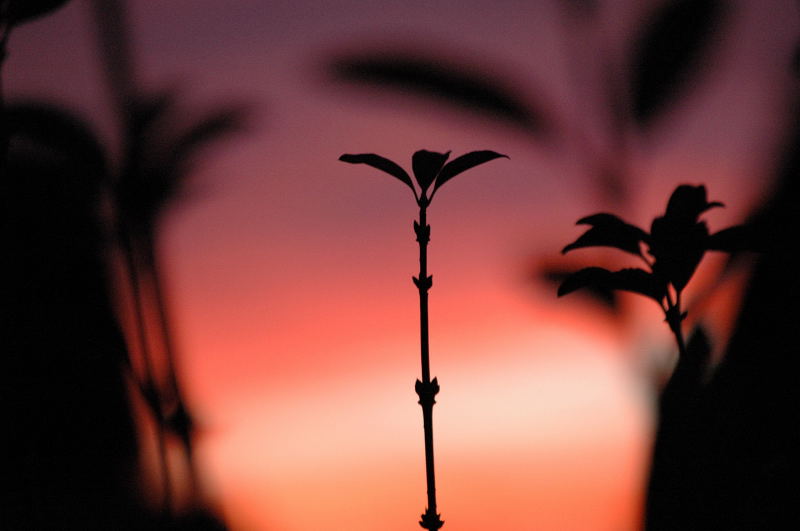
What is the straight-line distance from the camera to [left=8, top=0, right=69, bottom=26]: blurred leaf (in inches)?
68.9

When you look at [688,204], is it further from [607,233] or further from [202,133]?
[202,133]

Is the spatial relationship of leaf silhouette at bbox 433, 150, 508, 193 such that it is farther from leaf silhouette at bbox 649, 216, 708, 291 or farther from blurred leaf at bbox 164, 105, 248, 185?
blurred leaf at bbox 164, 105, 248, 185

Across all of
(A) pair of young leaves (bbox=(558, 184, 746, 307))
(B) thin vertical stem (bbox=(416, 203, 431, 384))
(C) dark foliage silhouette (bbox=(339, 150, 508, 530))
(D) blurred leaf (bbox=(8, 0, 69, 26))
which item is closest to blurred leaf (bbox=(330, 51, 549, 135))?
(A) pair of young leaves (bbox=(558, 184, 746, 307))

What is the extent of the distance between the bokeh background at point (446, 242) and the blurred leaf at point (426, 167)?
0.79 meters

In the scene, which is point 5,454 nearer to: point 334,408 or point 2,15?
point 334,408


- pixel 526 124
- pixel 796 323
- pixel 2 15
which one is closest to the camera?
pixel 2 15

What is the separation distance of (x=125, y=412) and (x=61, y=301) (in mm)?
356

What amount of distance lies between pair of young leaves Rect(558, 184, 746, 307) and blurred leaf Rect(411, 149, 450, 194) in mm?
467

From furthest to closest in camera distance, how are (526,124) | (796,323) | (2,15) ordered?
(526,124)
(796,323)
(2,15)

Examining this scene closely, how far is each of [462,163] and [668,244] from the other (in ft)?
1.77

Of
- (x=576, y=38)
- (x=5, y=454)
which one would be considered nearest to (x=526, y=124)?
(x=576, y=38)

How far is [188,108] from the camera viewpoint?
2145 millimetres

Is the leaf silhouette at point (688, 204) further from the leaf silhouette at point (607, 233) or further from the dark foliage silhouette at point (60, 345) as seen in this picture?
the dark foliage silhouette at point (60, 345)

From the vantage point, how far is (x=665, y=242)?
4.97 feet
